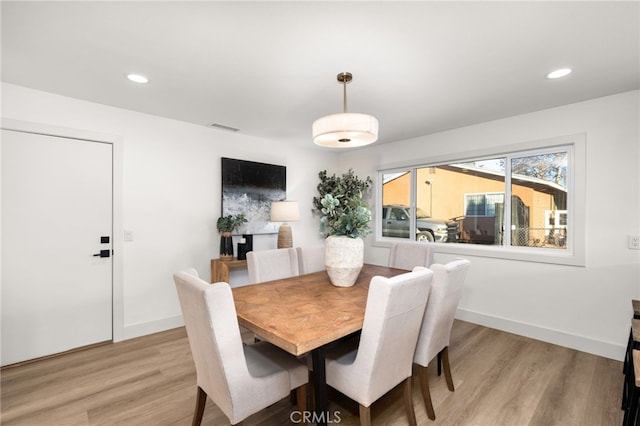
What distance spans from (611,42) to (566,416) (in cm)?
239

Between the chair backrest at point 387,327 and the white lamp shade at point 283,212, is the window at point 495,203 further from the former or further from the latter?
the chair backrest at point 387,327

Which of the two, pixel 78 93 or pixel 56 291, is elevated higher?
pixel 78 93

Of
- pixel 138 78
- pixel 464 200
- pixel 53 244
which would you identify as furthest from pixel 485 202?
pixel 53 244

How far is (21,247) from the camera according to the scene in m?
2.50

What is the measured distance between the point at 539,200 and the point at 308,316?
305 cm

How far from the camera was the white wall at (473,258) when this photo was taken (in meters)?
2.60

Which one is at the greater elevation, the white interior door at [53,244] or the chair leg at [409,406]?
the white interior door at [53,244]

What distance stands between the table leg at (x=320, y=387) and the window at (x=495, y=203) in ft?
9.10

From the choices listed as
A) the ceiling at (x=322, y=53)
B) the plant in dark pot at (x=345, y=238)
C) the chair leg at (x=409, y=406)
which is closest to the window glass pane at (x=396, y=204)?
the ceiling at (x=322, y=53)

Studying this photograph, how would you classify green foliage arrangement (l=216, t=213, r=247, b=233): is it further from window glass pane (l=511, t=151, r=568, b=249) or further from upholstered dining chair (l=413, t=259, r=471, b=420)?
window glass pane (l=511, t=151, r=568, b=249)

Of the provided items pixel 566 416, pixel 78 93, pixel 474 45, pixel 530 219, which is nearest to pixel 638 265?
pixel 530 219

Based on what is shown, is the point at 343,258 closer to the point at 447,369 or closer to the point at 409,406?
the point at 409,406

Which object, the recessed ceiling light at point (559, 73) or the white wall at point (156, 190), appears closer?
the recessed ceiling light at point (559, 73)

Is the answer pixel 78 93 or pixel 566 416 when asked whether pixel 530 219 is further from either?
pixel 78 93
